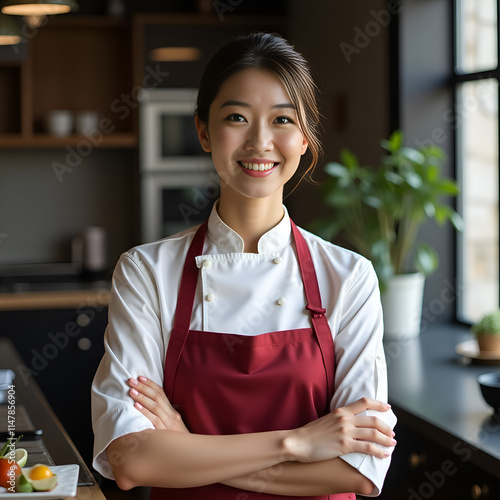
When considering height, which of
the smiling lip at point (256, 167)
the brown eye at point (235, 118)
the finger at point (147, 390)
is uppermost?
the brown eye at point (235, 118)

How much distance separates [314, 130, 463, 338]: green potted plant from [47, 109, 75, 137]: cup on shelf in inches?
73.9

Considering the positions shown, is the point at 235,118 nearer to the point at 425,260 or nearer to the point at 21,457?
the point at 21,457

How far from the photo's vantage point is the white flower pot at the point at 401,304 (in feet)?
10.1

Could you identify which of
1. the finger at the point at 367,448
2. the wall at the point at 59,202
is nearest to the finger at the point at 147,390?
the finger at the point at 367,448

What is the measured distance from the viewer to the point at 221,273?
4.59ft

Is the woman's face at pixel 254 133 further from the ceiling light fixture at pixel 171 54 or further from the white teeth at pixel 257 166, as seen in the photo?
the ceiling light fixture at pixel 171 54

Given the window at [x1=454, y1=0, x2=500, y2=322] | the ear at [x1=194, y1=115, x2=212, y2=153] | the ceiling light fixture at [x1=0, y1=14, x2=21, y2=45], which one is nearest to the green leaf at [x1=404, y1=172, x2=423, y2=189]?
the window at [x1=454, y1=0, x2=500, y2=322]

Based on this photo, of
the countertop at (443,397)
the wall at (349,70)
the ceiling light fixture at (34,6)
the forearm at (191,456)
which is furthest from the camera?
the wall at (349,70)

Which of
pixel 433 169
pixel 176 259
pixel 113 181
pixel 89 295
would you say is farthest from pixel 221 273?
pixel 113 181

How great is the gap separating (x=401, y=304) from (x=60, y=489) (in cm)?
193

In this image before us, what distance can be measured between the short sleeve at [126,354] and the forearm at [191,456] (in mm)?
28

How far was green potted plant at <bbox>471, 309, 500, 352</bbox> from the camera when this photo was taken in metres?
2.60

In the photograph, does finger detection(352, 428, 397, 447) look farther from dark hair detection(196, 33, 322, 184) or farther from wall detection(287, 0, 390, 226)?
wall detection(287, 0, 390, 226)

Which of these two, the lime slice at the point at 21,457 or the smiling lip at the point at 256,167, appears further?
the lime slice at the point at 21,457
